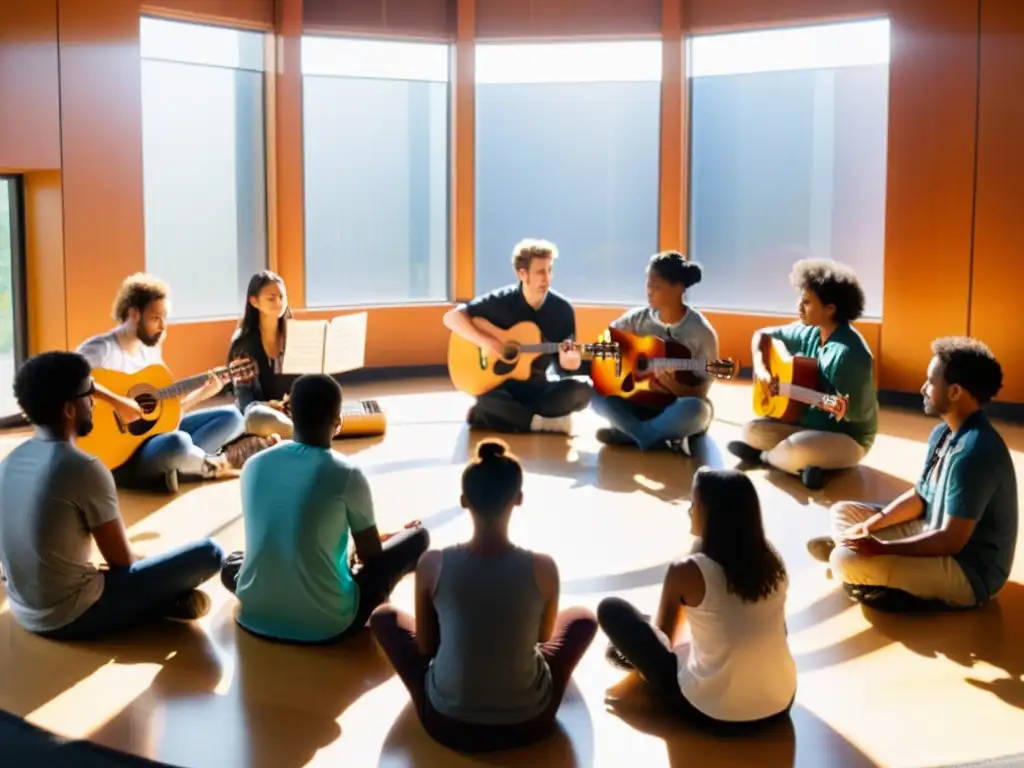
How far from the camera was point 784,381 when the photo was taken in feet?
20.6

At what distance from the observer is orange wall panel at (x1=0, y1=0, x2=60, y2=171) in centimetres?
731

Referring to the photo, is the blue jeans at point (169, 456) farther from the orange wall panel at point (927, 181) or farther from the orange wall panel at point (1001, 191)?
the orange wall panel at point (1001, 191)

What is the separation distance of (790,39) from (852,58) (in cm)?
54

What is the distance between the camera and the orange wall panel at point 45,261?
778cm

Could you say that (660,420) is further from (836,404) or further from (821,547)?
(821,547)

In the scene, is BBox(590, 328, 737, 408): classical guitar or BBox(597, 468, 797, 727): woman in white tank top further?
BBox(590, 328, 737, 408): classical guitar

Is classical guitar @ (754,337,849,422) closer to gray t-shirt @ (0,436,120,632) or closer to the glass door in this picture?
gray t-shirt @ (0,436,120,632)

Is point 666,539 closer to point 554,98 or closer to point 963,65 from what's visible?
point 963,65

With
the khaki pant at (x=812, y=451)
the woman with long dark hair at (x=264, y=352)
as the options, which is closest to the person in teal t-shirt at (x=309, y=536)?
the woman with long dark hair at (x=264, y=352)

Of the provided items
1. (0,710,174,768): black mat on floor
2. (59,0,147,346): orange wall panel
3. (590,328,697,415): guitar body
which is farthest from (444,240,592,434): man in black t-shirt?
(0,710,174,768): black mat on floor

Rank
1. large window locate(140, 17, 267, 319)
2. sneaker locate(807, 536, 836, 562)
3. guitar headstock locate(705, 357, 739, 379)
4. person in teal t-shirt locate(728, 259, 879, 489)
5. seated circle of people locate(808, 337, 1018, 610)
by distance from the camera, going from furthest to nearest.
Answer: large window locate(140, 17, 267, 319) → guitar headstock locate(705, 357, 739, 379) → person in teal t-shirt locate(728, 259, 879, 489) → sneaker locate(807, 536, 836, 562) → seated circle of people locate(808, 337, 1018, 610)

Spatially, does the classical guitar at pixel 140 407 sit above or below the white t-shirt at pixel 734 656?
above

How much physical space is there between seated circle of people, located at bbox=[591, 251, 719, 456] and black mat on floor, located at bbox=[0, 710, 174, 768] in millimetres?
4091

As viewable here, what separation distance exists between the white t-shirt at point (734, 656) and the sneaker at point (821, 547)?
165 centimetres
